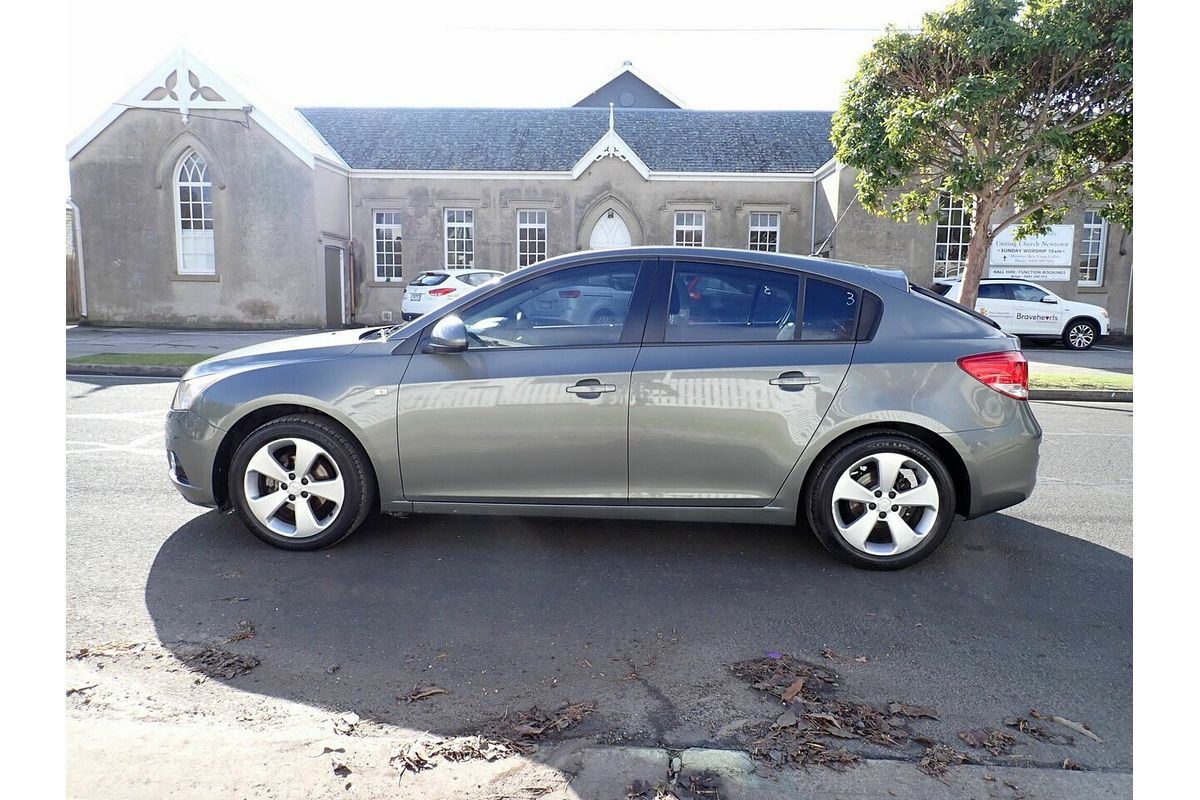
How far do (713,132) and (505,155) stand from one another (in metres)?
6.61

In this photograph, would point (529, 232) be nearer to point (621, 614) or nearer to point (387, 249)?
point (387, 249)

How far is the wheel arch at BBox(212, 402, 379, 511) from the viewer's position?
4363mm

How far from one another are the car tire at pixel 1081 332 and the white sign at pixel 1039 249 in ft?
12.2

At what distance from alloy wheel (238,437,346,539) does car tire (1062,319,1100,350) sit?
1938cm

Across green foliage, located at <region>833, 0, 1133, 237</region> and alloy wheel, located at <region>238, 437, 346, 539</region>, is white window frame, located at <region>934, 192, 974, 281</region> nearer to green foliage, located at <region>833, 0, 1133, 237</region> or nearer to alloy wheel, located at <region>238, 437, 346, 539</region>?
green foliage, located at <region>833, 0, 1133, 237</region>

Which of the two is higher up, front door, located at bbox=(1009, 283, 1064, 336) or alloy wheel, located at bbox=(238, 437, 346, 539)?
front door, located at bbox=(1009, 283, 1064, 336)

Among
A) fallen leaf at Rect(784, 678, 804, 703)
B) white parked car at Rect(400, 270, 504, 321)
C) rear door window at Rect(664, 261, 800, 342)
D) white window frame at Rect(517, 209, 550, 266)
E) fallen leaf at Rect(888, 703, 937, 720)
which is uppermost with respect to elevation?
white window frame at Rect(517, 209, 550, 266)

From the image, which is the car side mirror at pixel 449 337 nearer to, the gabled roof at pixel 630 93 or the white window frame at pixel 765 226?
the white window frame at pixel 765 226

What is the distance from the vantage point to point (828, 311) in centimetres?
432

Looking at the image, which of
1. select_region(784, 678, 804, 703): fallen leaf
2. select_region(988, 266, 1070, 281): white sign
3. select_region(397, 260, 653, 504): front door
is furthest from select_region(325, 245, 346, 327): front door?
select_region(784, 678, 804, 703): fallen leaf

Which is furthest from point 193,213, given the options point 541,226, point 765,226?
point 765,226

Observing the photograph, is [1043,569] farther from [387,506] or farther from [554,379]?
[387,506]

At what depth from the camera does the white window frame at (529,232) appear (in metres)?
23.7

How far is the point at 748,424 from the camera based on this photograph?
164 inches
